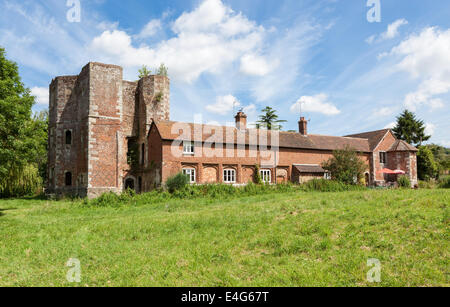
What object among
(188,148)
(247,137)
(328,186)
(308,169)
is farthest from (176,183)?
(308,169)

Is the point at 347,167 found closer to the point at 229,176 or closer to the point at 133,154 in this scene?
the point at 229,176

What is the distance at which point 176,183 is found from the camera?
23.3 m

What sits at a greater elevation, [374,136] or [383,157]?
[374,136]

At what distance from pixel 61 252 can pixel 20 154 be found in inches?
386

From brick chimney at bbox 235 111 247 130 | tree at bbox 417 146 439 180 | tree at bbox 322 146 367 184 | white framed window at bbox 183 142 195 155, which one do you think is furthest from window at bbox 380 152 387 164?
white framed window at bbox 183 142 195 155

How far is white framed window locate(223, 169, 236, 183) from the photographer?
29.0 m

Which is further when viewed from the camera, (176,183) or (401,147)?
(401,147)

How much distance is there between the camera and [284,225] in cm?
1034

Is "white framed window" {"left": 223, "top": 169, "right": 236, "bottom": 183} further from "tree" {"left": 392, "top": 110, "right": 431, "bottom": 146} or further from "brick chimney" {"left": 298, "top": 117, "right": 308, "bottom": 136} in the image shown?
"tree" {"left": 392, "top": 110, "right": 431, "bottom": 146}

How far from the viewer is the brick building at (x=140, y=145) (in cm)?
2750

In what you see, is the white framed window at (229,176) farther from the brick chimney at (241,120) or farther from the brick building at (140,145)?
the brick chimney at (241,120)

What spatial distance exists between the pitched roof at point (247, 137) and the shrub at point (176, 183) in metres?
4.36

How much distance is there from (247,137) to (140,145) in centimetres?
1108

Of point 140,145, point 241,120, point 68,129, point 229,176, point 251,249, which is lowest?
point 251,249
